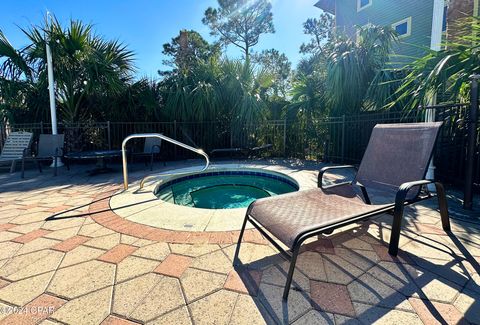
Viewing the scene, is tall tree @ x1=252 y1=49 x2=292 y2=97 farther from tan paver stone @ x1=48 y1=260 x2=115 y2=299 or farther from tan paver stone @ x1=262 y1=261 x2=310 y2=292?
tan paver stone @ x1=48 y1=260 x2=115 y2=299

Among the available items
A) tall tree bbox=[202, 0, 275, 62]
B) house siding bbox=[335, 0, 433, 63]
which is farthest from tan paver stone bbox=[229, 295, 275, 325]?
tall tree bbox=[202, 0, 275, 62]

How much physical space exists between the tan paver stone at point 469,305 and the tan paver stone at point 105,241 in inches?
99.8

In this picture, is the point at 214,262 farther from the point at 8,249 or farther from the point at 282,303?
the point at 8,249

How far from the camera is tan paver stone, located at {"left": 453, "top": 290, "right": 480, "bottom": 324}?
131 cm

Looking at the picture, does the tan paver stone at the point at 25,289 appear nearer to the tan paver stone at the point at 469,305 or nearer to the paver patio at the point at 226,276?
the paver patio at the point at 226,276

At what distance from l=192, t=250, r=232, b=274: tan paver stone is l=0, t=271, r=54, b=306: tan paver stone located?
1019 mm

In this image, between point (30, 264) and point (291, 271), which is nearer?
point (291, 271)

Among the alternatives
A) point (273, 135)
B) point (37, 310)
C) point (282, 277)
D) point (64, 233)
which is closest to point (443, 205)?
point (282, 277)

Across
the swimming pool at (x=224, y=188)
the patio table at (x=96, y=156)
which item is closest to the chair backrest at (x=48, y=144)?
the patio table at (x=96, y=156)

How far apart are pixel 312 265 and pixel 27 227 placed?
116 inches

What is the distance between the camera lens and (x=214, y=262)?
73.4 inches

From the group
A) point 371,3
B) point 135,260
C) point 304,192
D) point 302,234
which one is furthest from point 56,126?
point 371,3

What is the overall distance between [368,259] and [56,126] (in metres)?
7.64

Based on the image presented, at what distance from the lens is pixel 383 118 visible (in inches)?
215
